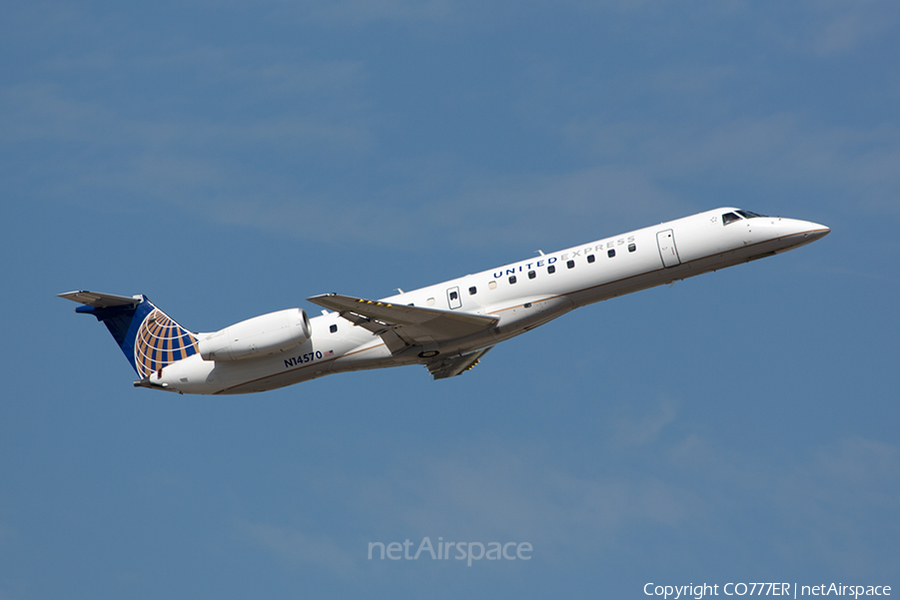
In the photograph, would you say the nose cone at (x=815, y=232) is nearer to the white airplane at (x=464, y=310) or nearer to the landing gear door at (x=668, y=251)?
the white airplane at (x=464, y=310)

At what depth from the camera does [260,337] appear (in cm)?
2709

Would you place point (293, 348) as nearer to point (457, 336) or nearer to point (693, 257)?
point (457, 336)

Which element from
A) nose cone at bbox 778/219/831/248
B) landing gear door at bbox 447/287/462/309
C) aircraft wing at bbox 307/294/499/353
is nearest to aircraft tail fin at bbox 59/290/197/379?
aircraft wing at bbox 307/294/499/353

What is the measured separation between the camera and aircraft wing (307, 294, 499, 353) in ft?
82.0

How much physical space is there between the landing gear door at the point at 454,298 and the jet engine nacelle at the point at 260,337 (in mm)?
4257

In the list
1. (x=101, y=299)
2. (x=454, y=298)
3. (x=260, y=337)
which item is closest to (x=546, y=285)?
(x=454, y=298)

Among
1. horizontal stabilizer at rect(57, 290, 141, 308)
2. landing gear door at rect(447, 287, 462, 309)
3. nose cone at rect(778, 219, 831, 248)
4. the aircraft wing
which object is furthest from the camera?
horizontal stabilizer at rect(57, 290, 141, 308)

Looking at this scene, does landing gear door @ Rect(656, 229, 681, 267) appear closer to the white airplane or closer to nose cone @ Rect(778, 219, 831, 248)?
the white airplane

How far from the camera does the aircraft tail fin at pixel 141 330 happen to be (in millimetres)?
29312

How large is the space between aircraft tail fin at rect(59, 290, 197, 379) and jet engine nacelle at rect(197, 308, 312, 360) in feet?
7.21

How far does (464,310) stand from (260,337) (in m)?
6.04

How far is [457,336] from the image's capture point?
26625mm

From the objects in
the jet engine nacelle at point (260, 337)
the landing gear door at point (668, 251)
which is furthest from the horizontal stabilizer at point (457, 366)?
the landing gear door at point (668, 251)

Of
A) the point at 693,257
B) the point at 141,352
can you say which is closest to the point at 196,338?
the point at 141,352
